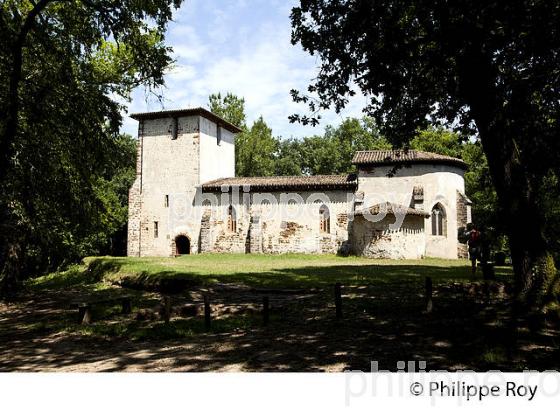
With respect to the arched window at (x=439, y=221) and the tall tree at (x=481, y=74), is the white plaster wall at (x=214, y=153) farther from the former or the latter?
the tall tree at (x=481, y=74)

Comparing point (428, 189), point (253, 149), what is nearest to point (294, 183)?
point (428, 189)

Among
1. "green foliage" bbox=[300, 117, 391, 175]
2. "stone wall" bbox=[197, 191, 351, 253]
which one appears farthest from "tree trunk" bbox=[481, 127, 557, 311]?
"green foliage" bbox=[300, 117, 391, 175]

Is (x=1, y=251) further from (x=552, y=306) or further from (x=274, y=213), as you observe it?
(x=552, y=306)

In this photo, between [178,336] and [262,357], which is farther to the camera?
[178,336]

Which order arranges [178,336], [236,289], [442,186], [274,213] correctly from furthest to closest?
[274,213] → [442,186] → [236,289] → [178,336]

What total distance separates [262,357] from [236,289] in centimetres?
650

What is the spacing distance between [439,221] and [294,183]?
9618mm

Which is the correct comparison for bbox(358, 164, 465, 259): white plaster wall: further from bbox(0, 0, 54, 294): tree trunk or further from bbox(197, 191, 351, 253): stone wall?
bbox(0, 0, 54, 294): tree trunk

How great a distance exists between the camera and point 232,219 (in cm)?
2752

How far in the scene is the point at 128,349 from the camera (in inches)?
291

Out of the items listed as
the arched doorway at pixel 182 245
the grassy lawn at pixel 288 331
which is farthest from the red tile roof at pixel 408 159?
the arched doorway at pixel 182 245

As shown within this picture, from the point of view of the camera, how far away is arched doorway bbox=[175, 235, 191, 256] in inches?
1120

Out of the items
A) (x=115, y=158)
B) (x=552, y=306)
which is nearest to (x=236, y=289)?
(x=115, y=158)
